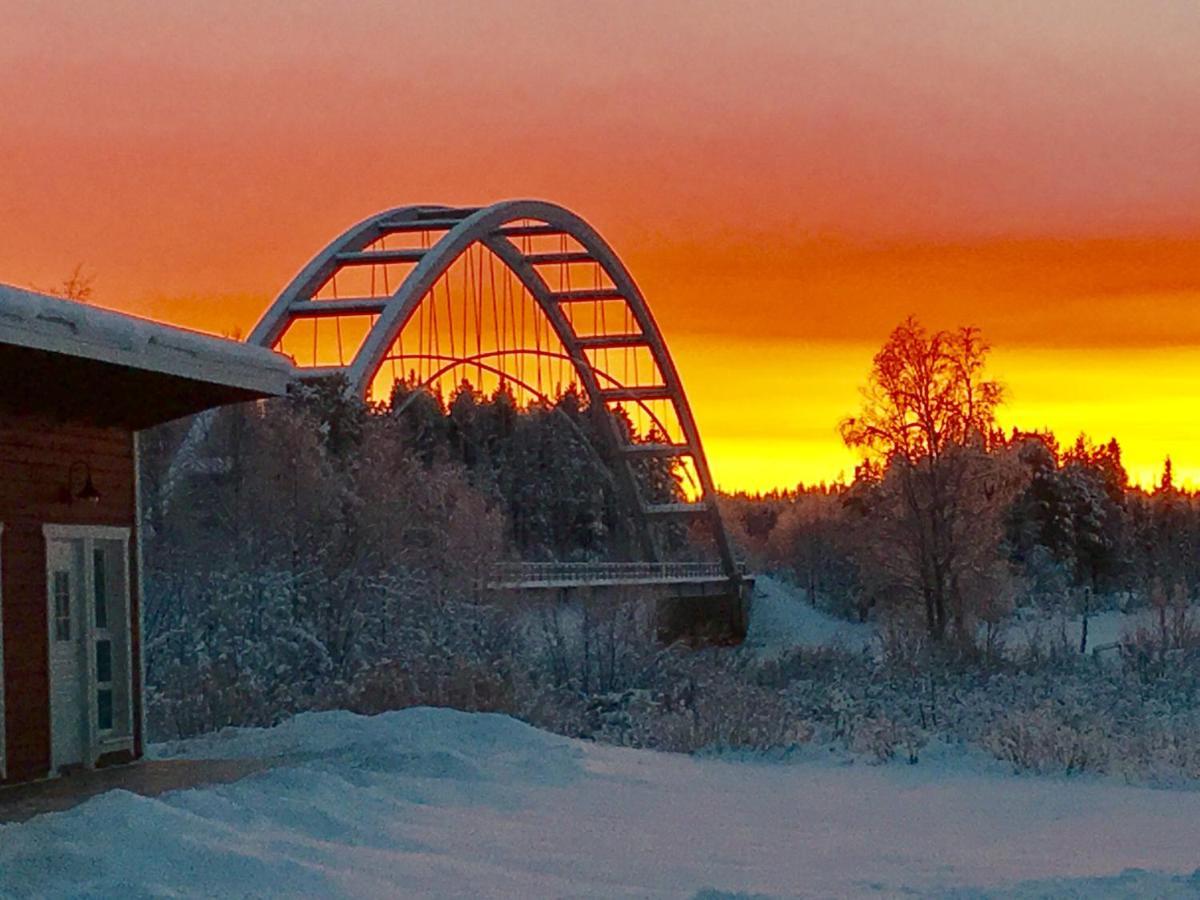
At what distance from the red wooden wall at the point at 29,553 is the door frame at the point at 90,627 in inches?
2.6

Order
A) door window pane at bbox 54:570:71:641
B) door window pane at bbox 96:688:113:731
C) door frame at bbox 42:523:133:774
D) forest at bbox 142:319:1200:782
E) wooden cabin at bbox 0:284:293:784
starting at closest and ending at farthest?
wooden cabin at bbox 0:284:293:784
door frame at bbox 42:523:133:774
door window pane at bbox 54:570:71:641
door window pane at bbox 96:688:113:731
forest at bbox 142:319:1200:782

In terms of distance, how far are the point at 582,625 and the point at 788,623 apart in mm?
36993

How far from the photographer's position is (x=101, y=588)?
15359 mm

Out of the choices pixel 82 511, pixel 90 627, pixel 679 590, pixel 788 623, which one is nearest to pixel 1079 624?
pixel 788 623

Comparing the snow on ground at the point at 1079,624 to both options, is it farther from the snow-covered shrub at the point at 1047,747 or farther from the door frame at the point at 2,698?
the door frame at the point at 2,698

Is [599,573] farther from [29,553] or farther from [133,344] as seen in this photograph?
[133,344]

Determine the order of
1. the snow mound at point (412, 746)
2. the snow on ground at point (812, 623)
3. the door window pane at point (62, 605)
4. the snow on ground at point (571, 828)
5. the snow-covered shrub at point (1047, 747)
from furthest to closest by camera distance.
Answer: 1. the snow on ground at point (812, 623)
2. the snow-covered shrub at point (1047, 747)
3. the snow mound at point (412, 746)
4. the door window pane at point (62, 605)
5. the snow on ground at point (571, 828)

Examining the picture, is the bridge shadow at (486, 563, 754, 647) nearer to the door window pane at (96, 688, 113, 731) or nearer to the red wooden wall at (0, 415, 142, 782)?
the door window pane at (96, 688, 113, 731)

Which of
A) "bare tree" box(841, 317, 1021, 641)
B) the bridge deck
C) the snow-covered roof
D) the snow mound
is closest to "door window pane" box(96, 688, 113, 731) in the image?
the snow mound

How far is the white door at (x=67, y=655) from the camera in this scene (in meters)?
14.4

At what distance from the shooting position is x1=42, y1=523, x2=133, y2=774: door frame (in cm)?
1427

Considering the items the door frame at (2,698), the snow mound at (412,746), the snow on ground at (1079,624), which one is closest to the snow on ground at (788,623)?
the snow on ground at (1079,624)

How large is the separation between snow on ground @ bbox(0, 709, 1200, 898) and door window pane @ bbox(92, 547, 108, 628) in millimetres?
1826

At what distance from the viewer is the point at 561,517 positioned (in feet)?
261
